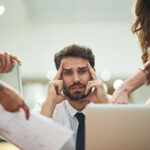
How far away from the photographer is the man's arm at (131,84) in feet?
3.20

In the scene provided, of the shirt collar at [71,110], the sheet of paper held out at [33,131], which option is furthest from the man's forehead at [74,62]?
the sheet of paper held out at [33,131]

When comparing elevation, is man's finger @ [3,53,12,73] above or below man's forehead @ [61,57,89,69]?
above

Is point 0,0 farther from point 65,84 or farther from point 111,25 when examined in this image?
point 65,84

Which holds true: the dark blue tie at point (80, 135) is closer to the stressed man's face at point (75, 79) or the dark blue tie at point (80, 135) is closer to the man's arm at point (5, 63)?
the stressed man's face at point (75, 79)

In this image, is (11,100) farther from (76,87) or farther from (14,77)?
(76,87)

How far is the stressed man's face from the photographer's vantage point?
1.57m

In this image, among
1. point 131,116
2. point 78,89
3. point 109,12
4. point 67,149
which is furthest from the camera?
point 109,12

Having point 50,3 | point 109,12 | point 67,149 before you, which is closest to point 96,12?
point 109,12

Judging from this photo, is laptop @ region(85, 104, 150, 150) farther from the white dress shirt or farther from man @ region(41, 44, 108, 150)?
the white dress shirt

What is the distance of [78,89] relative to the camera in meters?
1.58

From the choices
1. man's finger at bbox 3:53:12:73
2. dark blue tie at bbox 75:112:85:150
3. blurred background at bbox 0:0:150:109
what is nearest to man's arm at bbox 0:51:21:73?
man's finger at bbox 3:53:12:73

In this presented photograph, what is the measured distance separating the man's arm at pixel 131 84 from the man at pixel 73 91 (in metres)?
0.33

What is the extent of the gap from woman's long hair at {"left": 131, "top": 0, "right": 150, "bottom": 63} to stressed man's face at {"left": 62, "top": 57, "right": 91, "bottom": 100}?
0.44 metres

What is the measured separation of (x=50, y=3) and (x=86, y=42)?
4.32ft
